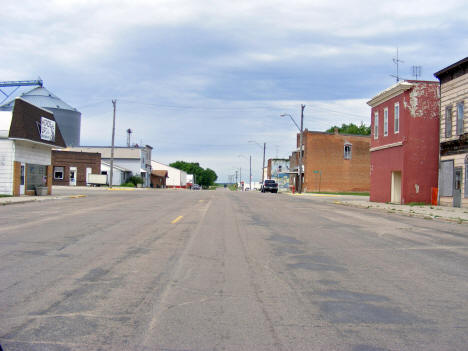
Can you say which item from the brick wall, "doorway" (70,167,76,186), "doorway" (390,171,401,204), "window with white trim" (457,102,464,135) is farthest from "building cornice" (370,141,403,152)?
"doorway" (70,167,76,186)

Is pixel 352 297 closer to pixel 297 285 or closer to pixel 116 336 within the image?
pixel 297 285

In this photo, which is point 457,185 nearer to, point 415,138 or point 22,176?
point 415,138

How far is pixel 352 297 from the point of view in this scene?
238 inches

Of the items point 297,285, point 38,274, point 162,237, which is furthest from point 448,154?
point 38,274

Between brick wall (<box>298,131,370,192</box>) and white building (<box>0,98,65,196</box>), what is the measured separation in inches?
1431

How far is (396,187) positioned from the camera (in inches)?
1225

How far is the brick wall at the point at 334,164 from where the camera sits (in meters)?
62.2

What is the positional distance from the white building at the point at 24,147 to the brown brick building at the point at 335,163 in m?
36.3

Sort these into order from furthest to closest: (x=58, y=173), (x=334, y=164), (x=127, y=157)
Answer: (x=127, y=157) → (x=58, y=173) → (x=334, y=164)

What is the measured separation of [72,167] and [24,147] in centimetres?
3636

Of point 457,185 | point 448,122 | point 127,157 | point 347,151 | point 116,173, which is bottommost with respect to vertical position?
point 457,185

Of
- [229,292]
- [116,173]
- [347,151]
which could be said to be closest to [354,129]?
[347,151]

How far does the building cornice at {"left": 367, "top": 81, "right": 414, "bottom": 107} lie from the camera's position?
28.6 meters

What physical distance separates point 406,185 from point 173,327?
2680 centimetres
